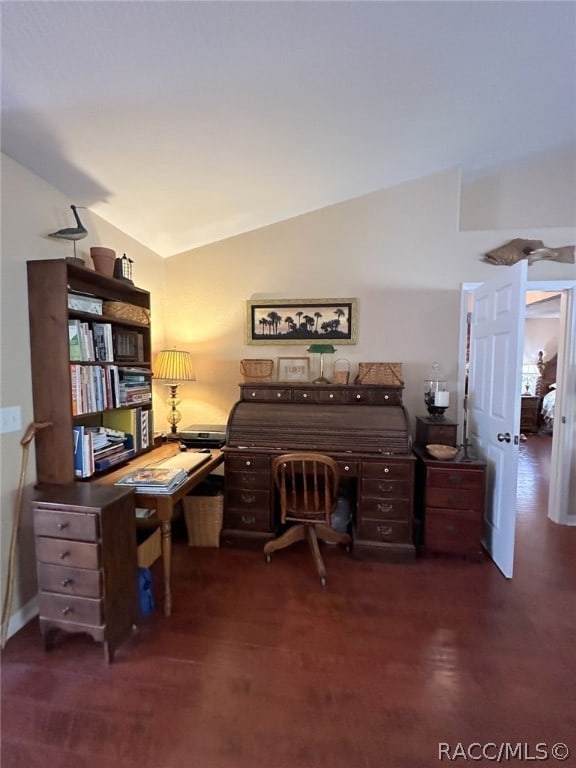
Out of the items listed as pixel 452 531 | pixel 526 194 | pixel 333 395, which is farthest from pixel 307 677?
pixel 526 194

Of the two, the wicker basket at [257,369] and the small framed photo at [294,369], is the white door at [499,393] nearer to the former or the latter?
the small framed photo at [294,369]

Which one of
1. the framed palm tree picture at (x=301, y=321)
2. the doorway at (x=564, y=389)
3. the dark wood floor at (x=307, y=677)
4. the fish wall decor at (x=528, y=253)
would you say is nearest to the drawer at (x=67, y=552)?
the dark wood floor at (x=307, y=677)

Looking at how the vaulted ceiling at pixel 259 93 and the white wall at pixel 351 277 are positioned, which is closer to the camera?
the vaulted ceiling at pixel 259 93

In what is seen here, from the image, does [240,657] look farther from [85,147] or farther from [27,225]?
[85,147]

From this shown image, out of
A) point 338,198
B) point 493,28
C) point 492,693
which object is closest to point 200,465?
point 492,693

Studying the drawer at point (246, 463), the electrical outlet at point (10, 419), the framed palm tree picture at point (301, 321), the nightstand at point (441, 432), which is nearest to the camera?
the electrical outlet at point (10, 419)

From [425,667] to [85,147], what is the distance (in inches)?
111

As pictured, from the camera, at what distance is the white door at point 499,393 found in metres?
1.97

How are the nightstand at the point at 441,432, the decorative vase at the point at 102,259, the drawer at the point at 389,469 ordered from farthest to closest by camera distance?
the nightstand at the point at 441,432 < the drawer at the point at 389,469 < the decorative vase at the point at 102,259

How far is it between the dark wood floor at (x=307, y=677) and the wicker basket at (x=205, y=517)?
1.03 ft

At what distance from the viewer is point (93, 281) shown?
1994 millimetres

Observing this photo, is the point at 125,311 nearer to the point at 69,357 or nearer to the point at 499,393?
the point at 69,357

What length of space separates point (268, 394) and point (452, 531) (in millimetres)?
1581

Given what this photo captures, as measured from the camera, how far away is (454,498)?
2.24 m
